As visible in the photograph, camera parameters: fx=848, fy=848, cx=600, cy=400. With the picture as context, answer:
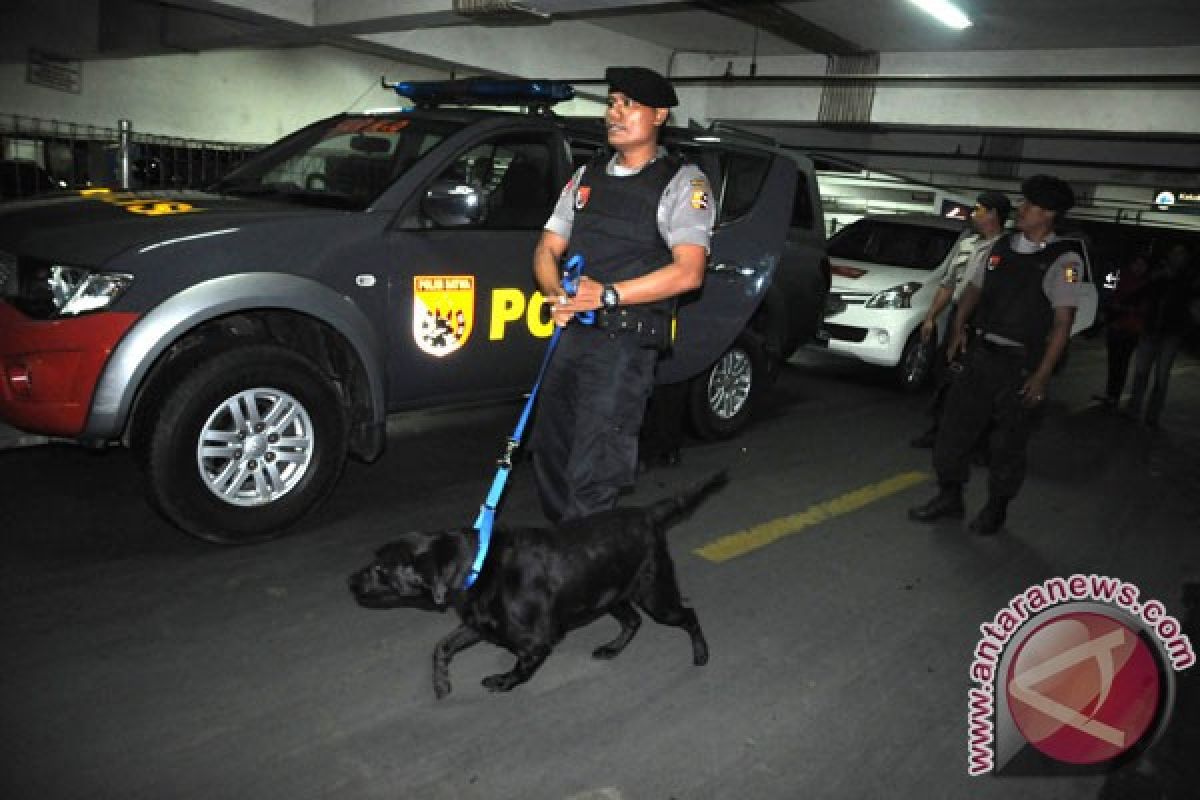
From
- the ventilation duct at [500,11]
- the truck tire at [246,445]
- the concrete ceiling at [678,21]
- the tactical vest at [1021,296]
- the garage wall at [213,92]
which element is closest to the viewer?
the truck tire at [246,445]

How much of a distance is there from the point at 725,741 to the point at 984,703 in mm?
1027

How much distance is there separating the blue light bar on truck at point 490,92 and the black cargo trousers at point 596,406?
209 centimetres

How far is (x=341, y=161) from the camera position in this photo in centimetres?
439

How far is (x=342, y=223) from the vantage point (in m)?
3.79

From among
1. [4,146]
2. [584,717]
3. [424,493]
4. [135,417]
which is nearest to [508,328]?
[424,493]

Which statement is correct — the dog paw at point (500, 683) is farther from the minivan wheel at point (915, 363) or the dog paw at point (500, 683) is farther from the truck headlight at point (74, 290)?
the minivan wheel at point (915, 363)

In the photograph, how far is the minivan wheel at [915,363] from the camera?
805 centimetres

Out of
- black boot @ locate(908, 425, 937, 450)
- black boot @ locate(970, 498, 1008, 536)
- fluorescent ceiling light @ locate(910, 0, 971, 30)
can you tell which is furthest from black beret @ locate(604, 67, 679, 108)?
fluorescent ceiling light @ locate(910, 0, 971, 30)

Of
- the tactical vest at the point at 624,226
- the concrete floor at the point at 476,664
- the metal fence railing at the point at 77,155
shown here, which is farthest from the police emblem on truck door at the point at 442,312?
the metal fence railing at the point at 77,155

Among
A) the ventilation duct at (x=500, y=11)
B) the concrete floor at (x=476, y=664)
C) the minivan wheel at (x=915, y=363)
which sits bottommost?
the concrete floor at (x=476, y=664)

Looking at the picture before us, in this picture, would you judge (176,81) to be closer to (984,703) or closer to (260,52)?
(260,52)

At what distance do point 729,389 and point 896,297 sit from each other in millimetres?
2987

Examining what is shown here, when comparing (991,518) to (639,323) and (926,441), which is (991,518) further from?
(639,323)

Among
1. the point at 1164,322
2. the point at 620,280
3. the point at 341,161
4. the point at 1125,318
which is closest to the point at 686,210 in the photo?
the point at 620,280
